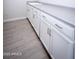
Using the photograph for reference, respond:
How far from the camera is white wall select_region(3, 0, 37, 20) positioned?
4517 mm

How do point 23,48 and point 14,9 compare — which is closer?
point 23,48

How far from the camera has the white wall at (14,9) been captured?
452cm

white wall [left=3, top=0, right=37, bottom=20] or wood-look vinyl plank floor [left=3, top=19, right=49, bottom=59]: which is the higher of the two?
white wall [left=3, top=0, right=37, bottom=20]

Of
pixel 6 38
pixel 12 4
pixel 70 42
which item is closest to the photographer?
pixel 70 42

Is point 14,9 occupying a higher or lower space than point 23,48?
higher

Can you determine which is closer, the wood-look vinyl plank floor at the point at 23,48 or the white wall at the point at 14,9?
the wood-look vinyl plank floor at the point at 23,48

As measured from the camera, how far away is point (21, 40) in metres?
2.71

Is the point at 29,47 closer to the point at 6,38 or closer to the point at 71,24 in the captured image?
the point at 6,38

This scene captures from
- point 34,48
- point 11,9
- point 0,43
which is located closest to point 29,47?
point 34,48

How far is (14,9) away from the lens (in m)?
4.86

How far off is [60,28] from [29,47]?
3.96ft

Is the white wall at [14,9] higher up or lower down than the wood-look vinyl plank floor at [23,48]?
higher up

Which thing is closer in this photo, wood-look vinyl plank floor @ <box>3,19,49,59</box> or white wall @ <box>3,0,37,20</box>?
wood-look vinyl plank floor @ <box>3,19,49,59</box>
